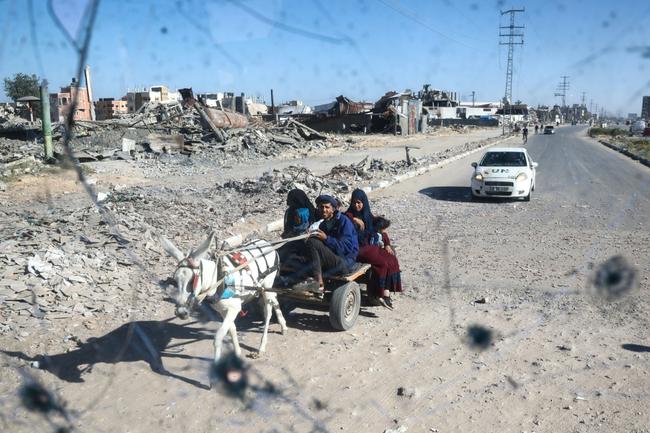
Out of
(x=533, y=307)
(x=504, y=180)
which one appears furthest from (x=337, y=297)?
(x=504, y=180)

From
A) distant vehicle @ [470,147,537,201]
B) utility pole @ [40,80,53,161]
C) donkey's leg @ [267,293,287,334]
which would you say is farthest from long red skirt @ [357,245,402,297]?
utility pole @ [40,80,53,161]

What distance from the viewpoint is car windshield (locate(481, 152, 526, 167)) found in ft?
49.3

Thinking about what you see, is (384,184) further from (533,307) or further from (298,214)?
(298,214)

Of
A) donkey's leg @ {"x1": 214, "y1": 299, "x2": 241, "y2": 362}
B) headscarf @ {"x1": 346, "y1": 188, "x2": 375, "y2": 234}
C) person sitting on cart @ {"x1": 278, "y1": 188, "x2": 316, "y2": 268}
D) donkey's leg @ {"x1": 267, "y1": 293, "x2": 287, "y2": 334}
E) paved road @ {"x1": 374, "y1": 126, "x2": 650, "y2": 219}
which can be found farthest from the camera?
paved road @ {"x1": 374, "y1": 126, "x2": 650, "y2": 219}

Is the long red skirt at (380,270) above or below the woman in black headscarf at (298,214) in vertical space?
below

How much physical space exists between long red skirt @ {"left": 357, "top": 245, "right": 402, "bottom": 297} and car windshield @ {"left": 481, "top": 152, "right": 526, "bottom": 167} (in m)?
10.1

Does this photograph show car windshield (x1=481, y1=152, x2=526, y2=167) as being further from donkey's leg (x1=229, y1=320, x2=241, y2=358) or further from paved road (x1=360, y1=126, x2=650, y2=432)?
donkey's leg (x1=229, y1=320, x2=241, y2=358)

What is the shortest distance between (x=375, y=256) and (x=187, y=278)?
2.56 m

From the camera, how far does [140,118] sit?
31.0 metres

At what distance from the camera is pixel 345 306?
216 inches

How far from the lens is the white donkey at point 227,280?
404cm

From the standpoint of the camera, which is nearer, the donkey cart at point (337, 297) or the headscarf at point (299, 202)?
the donkey cart at point (337, 297)

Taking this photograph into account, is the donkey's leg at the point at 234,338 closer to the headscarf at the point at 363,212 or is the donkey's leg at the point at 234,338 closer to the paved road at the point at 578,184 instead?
the headscarf at the point at 363,212

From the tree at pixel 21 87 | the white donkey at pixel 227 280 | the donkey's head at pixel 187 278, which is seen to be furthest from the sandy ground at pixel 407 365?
the tree at pixel 21 87
